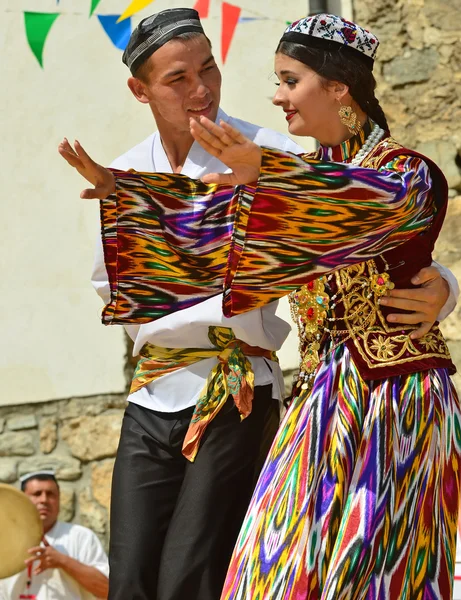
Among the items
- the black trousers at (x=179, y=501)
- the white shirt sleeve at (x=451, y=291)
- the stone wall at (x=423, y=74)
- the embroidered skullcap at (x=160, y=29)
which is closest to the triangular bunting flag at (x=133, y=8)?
the stone wall at (x=423, y=74)

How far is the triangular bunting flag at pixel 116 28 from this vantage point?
6047mm

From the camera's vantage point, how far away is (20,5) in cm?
607

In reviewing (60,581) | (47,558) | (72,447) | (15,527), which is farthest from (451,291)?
(72,447)

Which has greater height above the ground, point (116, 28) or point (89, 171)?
point (116, 28)

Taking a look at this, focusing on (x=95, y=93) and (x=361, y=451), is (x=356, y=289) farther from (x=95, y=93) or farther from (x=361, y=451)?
(x=95, y=93)

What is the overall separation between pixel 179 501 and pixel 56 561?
248 centimetres

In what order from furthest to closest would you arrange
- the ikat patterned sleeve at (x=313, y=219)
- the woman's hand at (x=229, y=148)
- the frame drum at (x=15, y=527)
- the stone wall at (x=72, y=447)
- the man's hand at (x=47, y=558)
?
the stone wall at (x=72, y=447) → the man's hand at (x=47, y=558) → the frame drum at (x=15, y=527) → the ikat patterned sleeve at (x=313, y=219) → the woman's hand at (x=229, y=148)

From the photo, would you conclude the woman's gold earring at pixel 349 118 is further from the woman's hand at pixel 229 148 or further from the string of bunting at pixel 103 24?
the string of bunting at pixel 103 24

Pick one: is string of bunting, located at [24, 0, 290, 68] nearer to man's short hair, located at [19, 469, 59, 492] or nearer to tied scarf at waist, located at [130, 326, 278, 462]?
man's short hair, located at [19, 469, 59, 492]

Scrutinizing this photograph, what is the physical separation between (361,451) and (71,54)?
3844mm

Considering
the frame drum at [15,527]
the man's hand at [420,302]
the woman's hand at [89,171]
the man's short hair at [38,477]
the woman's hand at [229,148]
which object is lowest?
the frame drum at [15,527]

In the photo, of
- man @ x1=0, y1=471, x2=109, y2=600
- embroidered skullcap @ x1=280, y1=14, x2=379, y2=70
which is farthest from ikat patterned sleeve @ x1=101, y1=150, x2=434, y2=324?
man @ x1=0, y1=471, x2=109, y2=600

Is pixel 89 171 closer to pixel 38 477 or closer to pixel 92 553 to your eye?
pixel 38 477

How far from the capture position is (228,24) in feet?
19.8
